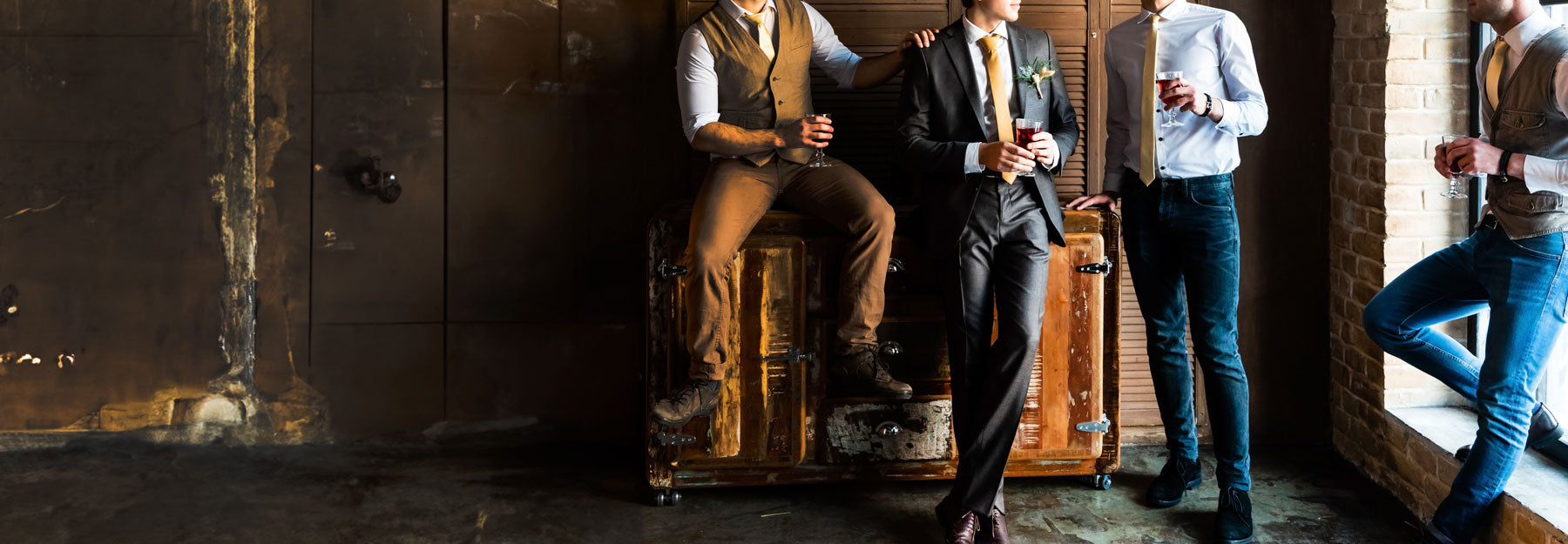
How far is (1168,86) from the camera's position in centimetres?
339

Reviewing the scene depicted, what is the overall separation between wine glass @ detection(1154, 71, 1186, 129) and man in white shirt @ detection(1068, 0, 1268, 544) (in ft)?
0.05

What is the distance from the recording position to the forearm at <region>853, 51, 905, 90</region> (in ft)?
12.8

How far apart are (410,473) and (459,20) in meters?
1.65

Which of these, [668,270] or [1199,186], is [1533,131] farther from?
[668,270]

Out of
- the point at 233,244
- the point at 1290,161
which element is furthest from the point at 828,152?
the point at 233,244

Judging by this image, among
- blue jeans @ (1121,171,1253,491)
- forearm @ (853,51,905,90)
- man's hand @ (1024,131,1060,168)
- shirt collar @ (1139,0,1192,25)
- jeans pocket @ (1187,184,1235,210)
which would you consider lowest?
blue jeans @ (1121,171,1253,491)

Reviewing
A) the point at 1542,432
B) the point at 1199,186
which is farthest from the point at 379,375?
the point at 1542,432

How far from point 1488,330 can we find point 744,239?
83.6 inches

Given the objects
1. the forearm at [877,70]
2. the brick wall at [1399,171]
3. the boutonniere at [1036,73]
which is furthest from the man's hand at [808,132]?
the brick wall at [1399,171]

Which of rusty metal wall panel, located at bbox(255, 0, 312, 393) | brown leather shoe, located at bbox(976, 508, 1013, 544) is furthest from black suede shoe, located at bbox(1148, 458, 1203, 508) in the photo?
rusty metal wall panel, located at bbox(255, 0, 312, 393)

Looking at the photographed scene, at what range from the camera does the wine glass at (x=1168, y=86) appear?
3.39 meters

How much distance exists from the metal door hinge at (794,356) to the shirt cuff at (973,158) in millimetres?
826

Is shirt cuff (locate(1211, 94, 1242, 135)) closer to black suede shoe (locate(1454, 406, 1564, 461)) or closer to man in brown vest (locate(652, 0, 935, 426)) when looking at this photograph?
man in brown vest (locate(652, 0, 935, 426))

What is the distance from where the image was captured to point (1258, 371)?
4555 millimetres
